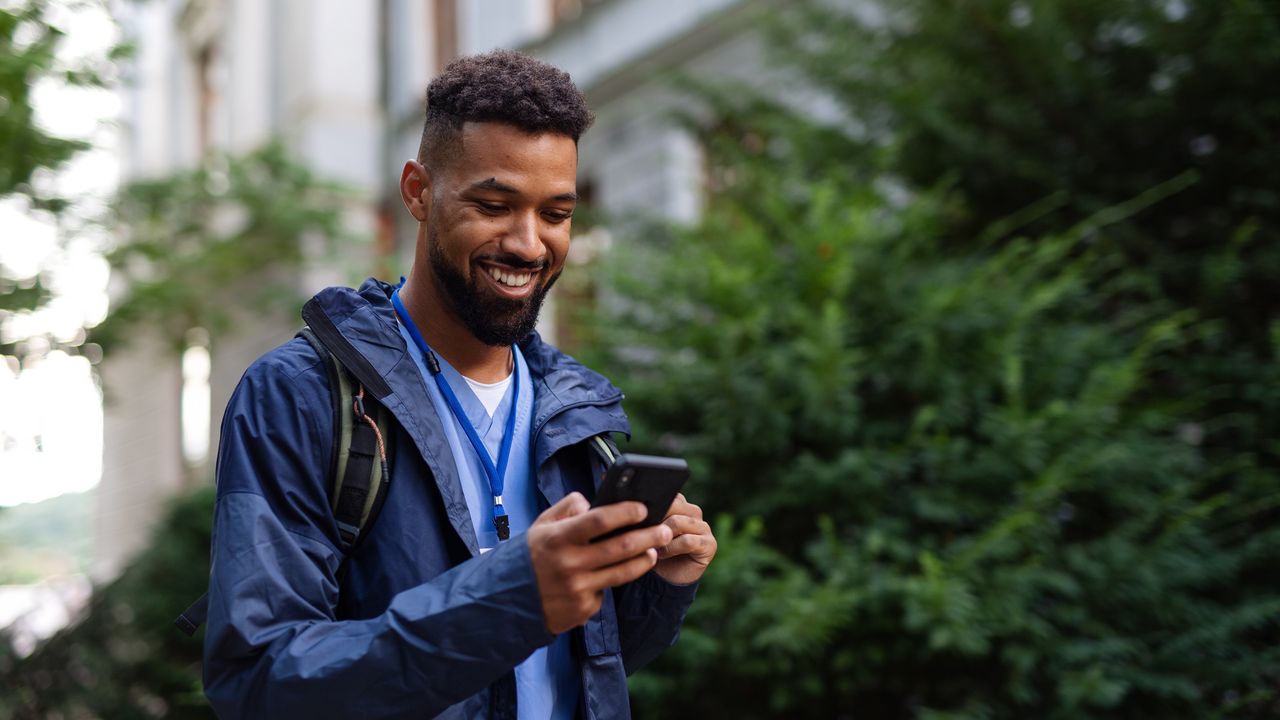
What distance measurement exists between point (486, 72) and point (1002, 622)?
3301mm

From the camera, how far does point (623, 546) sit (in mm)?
1586

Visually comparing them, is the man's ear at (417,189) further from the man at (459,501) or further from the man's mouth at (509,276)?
the man's mouth at (509,276)

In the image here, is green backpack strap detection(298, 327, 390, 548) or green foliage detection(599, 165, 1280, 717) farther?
green foliage detection(599, 165, 1280, 717)

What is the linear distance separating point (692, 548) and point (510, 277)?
0.59m

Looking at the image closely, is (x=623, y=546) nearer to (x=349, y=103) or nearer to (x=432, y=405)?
(x=432, y=405)

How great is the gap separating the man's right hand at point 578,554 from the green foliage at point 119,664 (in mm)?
5589

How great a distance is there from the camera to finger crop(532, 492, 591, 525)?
1.60 meters

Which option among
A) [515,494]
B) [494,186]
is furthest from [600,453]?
[494,186]

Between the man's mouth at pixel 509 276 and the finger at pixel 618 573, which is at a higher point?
the man's mouth at pixel 509 276

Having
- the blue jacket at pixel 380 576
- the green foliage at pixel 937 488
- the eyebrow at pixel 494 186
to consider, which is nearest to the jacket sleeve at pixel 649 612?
the blue jacket at pixel 380 576

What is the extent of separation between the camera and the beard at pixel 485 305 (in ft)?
6.57

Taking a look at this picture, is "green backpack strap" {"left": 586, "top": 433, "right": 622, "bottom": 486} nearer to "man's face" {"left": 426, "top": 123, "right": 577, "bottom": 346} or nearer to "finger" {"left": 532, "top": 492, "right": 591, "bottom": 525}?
"man's face" {"left": 426, "top": 123, "right": 577, "bottom": 346}

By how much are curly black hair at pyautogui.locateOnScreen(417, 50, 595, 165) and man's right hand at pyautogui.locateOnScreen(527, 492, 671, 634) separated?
2.41ft

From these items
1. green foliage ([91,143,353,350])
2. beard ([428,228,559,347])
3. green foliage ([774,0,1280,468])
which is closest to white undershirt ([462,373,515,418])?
beard ([428,228,559,347])
